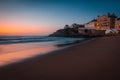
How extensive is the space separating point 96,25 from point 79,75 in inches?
3385

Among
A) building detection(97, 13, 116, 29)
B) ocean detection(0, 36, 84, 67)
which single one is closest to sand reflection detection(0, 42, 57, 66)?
ocean detection(0, 36, 84, 67)

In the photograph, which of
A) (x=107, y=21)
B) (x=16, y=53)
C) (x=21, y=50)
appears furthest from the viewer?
(x=107, y=21)

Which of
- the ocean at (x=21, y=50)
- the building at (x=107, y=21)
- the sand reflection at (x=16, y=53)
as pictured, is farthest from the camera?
the building at (x=107, y=21)

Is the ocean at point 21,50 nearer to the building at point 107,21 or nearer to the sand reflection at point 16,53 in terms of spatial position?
the sand reflection at point 16,53

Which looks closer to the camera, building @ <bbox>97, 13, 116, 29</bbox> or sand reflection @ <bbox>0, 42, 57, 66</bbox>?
sand reflection @ <bbox>0, 42, 57, 66</bbox>

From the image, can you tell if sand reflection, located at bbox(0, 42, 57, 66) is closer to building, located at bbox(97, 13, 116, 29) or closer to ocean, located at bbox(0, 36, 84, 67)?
ocean, located at bbox(0, 36, 84, 67)

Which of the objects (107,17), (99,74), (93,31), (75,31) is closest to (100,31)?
(93,31)

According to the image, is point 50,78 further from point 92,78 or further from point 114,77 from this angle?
point 114,77

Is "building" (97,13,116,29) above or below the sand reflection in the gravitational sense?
above

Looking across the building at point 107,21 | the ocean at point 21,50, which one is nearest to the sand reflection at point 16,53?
the ocean at point 21,50

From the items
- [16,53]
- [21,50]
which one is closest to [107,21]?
[21,50]

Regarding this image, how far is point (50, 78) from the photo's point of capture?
13.2 ft

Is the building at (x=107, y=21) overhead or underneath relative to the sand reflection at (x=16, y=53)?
overhead

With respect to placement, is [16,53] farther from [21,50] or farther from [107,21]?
[107,21]
